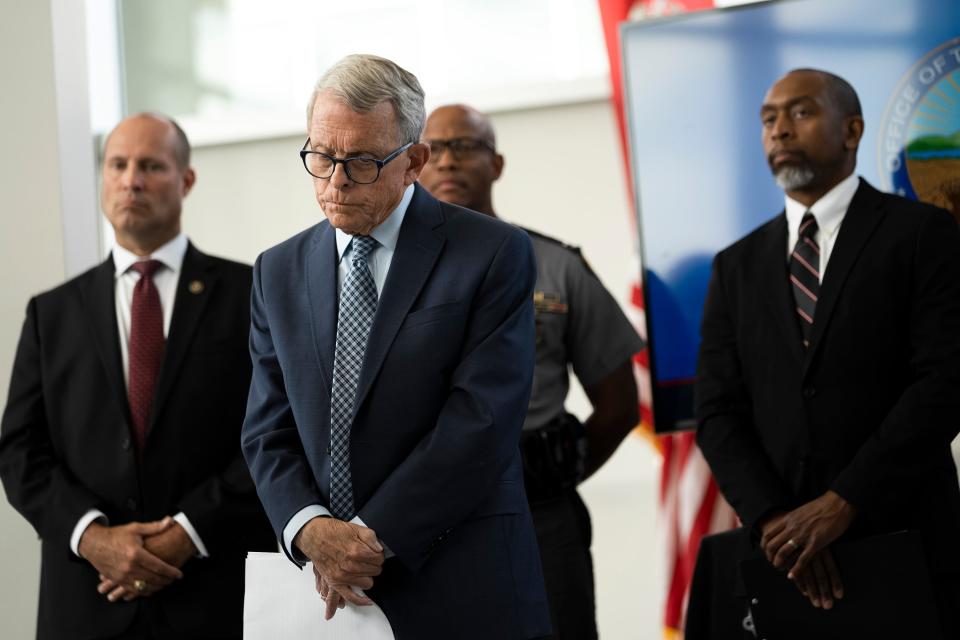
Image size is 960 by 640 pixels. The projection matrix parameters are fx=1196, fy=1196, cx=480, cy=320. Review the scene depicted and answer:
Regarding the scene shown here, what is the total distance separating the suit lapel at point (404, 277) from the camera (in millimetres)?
1890

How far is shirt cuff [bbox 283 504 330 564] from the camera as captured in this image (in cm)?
185

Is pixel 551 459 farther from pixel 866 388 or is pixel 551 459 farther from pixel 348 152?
pixel 348 152

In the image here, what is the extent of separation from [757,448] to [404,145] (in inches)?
43.3

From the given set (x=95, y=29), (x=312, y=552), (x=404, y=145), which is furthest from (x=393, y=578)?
(x=95, y=29)

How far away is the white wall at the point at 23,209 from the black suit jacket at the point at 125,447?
37.6 inches

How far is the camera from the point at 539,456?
2.84 meters

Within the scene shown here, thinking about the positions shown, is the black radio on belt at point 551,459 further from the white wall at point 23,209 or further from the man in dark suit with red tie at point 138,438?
the white wall at point 23,209

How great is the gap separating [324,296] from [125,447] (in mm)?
940

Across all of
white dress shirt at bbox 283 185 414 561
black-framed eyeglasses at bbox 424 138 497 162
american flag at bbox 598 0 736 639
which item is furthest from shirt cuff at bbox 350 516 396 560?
american flag at bbox 598 0 736 639

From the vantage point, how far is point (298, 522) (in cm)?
185

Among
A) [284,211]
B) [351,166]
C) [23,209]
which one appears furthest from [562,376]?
[284,211]

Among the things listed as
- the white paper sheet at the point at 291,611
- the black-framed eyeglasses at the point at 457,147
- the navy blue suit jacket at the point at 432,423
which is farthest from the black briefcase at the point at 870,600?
the black-framed eyeglasses at the point at 457,147

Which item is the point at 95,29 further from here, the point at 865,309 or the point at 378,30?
the point at 865,309

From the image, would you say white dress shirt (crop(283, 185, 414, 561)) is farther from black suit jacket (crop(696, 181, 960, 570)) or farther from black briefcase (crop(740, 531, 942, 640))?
black briefcase (crop(740, 531, 942, 640))
